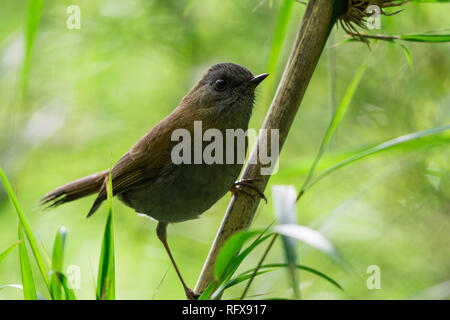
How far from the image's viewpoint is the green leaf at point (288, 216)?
4.36ft

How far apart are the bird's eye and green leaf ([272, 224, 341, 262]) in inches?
69.7

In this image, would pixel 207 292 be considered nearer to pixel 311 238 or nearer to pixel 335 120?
pixel 311 238

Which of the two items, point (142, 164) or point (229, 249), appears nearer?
point (229, 249)

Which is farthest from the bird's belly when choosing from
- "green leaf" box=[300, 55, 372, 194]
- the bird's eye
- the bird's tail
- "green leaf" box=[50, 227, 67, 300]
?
"green leaf" box=[50, 227, 67, 300]

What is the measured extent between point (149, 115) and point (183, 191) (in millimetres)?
2280

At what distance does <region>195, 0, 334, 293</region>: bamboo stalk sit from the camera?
1940mm

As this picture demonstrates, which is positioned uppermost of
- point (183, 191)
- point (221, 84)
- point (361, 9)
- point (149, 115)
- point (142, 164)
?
point (149, 115)

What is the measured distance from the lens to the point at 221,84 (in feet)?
9.94

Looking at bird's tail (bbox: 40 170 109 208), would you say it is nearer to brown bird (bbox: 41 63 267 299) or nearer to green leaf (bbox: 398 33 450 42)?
brown bird (bbox: 41 63 267 299)

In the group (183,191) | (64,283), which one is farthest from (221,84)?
(64,283)

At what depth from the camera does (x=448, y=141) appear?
2.10 m

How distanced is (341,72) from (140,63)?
7.19 ft

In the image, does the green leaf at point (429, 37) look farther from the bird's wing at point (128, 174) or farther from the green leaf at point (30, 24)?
the bird's wing at point (128, 174)

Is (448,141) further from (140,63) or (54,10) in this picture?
(54,10)
